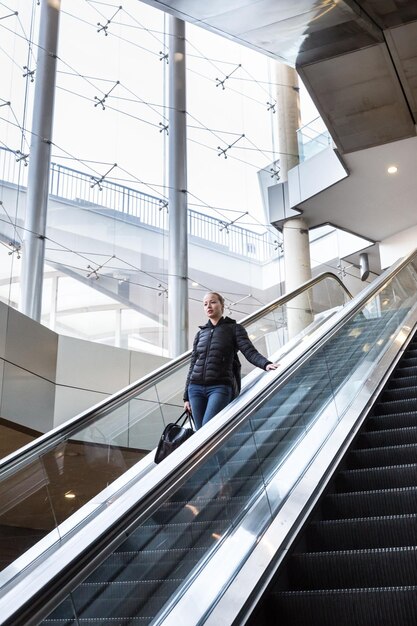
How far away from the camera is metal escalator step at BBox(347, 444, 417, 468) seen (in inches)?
182

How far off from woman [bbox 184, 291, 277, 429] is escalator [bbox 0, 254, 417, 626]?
0.55 m

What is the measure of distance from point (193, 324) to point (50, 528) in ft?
39.4

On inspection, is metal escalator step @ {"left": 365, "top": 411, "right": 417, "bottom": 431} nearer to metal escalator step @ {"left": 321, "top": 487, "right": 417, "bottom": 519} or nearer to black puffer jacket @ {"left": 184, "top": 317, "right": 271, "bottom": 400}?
black puffer jacket @ {"left": 184, "top": 317, "right": 271, "bottom": 400}

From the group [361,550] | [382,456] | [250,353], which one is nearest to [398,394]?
[382,456]

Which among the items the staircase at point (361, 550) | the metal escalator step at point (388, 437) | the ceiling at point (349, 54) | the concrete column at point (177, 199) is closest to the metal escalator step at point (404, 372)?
the staircase at point (361, 550)

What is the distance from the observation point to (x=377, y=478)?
14.3ft

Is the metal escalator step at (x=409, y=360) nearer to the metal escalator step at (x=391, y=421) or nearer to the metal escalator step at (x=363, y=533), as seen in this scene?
the metal escalator step at (x=391, y=421)

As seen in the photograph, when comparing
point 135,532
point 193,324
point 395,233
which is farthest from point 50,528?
point 395,233

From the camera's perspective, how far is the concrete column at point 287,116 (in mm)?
17562

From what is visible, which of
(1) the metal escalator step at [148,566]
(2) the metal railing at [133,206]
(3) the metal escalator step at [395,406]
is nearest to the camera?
(1) the metal escalator step at [148,566]

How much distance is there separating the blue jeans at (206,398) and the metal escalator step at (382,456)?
0.97m

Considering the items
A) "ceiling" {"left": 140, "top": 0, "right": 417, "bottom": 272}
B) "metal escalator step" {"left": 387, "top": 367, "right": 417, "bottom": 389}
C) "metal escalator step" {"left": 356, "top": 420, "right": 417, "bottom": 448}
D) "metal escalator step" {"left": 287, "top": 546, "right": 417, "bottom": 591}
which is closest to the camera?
"metal escalator step" {"left": 287, "top": 546, "right": 417, "bottom": 591}

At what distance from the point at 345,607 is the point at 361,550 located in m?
0.46

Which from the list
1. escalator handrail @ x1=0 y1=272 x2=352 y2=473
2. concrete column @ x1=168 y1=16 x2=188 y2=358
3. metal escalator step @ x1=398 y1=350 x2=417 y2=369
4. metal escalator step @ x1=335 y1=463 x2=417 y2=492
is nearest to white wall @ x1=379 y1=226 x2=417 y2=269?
concrete column @ x1=168 y1=16 x2=188 y2=358
